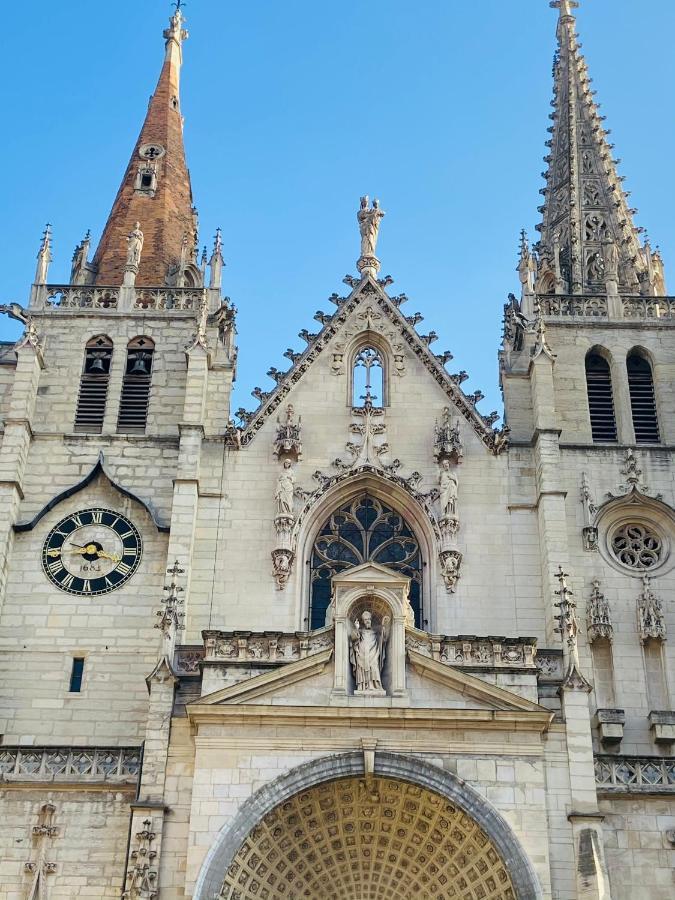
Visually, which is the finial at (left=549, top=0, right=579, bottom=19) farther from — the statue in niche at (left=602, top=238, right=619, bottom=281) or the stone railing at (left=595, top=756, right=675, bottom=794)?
the stone railing at (left=595, top=756, right=675, bottom=794)

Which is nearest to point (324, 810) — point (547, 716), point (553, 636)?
point (547, 716)

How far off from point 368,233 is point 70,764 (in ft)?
38.1

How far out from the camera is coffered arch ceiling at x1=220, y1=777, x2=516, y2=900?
17.6 m

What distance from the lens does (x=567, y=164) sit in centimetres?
3045

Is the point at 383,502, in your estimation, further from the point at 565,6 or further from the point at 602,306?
the point at 565,6

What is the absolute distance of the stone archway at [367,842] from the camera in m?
17.3

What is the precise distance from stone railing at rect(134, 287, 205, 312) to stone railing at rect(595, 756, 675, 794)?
11.7 m

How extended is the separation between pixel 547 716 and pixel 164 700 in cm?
511

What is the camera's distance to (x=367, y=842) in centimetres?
1842

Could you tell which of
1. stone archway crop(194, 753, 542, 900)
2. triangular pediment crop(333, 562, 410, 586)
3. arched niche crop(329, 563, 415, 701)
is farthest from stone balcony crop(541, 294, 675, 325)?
stone archway crop(194, 753, 542, 900)

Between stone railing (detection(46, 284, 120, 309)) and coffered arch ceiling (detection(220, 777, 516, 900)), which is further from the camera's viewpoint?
stone railing (detection(46, 284, 120, 309))

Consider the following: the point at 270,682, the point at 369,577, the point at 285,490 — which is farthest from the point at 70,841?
the point at 285,490

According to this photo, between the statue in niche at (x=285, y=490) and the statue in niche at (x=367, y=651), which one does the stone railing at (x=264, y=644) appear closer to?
the statue in niche at (x=367, y=651)

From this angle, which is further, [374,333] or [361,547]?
[374,333]
